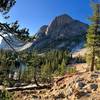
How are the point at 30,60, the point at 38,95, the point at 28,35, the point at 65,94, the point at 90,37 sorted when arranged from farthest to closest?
the point at 90,37 → the point at 38,95 → the point at 65,94 → the point at 28,35 → the point at 30,60

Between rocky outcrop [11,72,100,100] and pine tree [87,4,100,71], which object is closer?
rocky outcrop [11,72,100,100]

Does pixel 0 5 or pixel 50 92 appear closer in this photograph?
pixel 0 5

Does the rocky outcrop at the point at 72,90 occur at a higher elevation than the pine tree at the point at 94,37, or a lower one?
lower

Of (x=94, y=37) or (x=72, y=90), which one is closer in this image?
(x=72, y=90)

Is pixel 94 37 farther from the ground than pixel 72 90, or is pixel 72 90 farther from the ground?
pixel 94 37

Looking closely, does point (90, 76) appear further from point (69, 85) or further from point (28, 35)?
point (28, 35)

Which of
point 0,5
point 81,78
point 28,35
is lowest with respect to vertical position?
point 81,78

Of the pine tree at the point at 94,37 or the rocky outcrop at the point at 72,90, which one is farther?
the pine tree at the point at 94,37

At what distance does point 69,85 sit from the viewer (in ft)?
110

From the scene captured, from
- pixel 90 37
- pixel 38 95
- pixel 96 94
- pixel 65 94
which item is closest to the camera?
pixel 96 94

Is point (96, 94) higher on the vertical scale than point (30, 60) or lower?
lower

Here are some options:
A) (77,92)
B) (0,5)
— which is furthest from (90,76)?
(0,5)

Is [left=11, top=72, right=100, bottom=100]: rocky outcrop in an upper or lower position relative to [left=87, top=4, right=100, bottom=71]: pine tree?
lower

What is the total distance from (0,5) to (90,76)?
64.3ft
